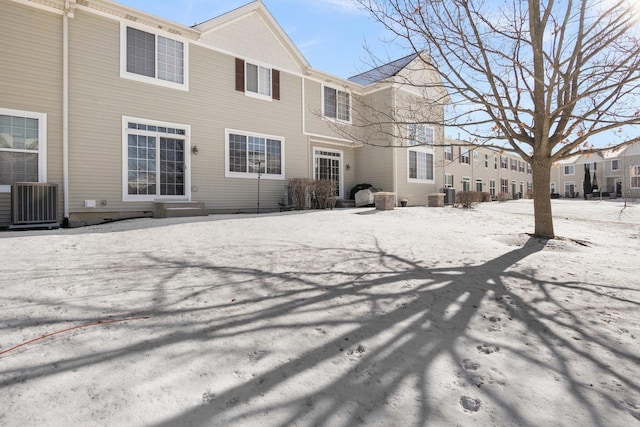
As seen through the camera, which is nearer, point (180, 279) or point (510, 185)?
point (180, 279)

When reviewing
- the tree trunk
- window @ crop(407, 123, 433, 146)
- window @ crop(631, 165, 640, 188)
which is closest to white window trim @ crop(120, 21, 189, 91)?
window @ crop(407, 123, 433, 146)

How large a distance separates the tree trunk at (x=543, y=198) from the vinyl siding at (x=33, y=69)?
10719 mm

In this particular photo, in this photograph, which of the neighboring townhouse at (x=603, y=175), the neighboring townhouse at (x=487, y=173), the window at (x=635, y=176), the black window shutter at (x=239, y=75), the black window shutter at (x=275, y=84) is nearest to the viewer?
the black window shutter at (x=239, y=75)

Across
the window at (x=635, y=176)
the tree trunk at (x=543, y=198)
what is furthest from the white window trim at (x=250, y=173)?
the window at (x=635, y=176)

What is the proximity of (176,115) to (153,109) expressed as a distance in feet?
2.09

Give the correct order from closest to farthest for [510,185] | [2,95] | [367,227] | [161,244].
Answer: [161,244]
[367,227]
[2,95]
[510,185]

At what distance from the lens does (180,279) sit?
341 centimetres

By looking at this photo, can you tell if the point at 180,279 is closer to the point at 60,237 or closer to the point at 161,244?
the point at 161,244

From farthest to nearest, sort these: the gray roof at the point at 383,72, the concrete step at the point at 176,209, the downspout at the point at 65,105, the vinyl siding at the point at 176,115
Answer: the concrete step at the point at 176,209 → the vinyl siding at the point at 176,115 → the downspout at the point at 65,105 → the gray roof at the point at 383,72

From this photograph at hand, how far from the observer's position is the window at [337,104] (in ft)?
46.4

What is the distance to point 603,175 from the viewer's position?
39438 mm

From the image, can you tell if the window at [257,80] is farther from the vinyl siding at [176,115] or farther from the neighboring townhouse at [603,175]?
the neighboring townhouse at [603,175]

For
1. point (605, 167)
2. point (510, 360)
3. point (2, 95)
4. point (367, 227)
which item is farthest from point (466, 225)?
point (605, 167)

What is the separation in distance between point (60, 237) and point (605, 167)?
51.5m
